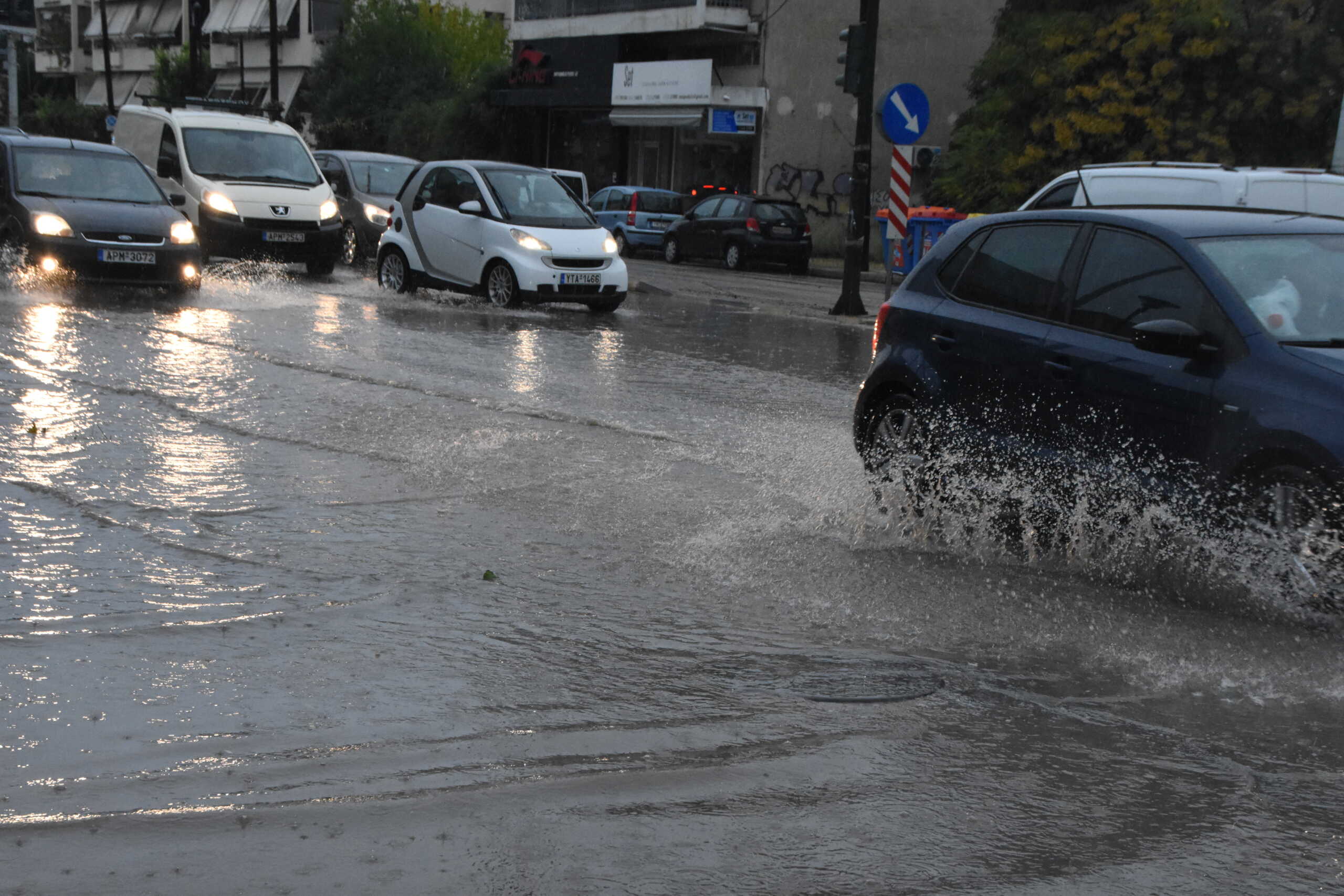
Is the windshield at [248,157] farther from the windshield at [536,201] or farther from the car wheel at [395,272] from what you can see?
the windshield at [536,201]

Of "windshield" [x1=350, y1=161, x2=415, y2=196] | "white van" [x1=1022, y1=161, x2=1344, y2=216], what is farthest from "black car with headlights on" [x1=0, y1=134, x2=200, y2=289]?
"white van" [x1=1022, y1=161, x2=1344, y2=216]

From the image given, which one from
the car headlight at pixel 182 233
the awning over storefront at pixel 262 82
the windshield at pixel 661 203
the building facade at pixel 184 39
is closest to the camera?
the car headlight at pixel 182 233

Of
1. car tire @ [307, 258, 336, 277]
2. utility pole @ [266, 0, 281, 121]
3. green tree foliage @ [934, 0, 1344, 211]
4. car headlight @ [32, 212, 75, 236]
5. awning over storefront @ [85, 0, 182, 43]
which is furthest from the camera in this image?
awning over storefront @ [85, 0, 182, 43]

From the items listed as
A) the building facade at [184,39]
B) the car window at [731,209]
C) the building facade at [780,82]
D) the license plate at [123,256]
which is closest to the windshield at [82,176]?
the license plate at [123,256]

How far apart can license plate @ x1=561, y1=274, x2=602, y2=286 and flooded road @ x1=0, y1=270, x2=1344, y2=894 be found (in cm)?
833

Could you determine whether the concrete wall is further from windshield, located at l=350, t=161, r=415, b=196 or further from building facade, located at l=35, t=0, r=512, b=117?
Answer: building facade, located at l=35, t=0, r=512, b=117

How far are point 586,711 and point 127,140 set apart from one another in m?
19.6

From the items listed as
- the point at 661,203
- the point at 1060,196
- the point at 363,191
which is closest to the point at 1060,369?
the point at 1060,196

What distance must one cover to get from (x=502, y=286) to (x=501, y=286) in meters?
0.02

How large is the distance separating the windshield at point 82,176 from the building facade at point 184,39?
40734 millimetres

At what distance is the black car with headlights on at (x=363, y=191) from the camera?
22.6 metres

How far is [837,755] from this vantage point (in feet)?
13.8

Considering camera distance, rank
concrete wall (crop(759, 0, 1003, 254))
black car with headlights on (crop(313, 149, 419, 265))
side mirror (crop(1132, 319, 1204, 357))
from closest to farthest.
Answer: side mirror (crop(1132, 319, 1204, 357))
black car with headlights on (crop(313, 149, 419, 265))
concrete wall (crop(759, 0, 1003, 254))

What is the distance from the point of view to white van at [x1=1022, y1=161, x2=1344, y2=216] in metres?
10.8
